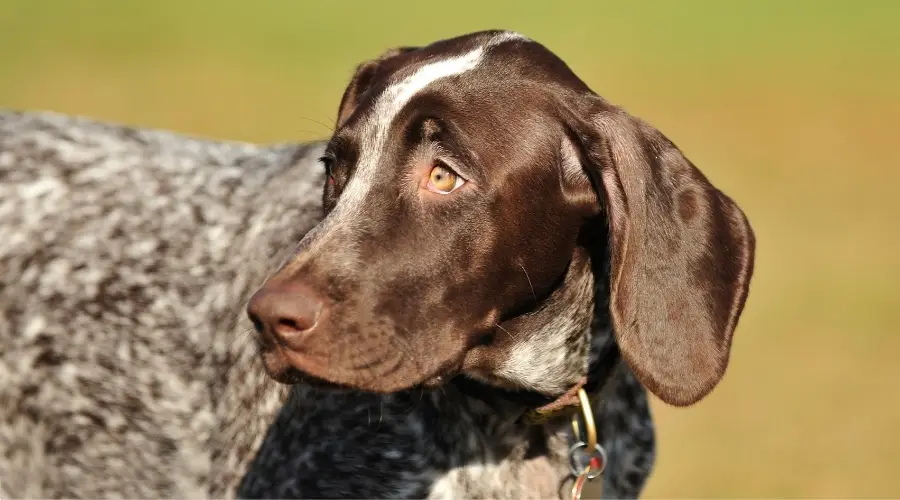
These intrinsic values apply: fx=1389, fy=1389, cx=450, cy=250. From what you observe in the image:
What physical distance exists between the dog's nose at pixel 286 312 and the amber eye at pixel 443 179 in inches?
17.9

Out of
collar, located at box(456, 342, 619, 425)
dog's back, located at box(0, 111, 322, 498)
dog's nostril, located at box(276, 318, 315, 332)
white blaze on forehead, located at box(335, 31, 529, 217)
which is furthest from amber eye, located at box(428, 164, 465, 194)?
dog's back, located at box(0, 111, 322, 498)

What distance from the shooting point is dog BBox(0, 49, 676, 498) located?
420cm

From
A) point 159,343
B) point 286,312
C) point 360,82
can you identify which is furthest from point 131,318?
point 286,312

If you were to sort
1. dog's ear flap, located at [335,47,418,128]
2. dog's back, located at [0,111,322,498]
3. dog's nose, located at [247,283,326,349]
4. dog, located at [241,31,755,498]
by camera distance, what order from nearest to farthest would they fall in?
dog's nose, located at [247,283,326,349] < dog, located at [241,31,755,498] < dog's ear flap, located at [335,47,418,128] < dog's back, located at [0,111,322,498]

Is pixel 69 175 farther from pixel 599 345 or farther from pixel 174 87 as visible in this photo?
pixel 174 87

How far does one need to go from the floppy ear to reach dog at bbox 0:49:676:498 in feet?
1.44

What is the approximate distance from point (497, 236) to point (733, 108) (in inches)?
556

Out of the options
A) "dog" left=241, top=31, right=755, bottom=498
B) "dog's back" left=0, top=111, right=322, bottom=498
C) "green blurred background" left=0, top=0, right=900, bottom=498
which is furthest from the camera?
"green blurred background" left=0, top=0, right=900, bottom=498

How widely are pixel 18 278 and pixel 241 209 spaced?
32.0 inches

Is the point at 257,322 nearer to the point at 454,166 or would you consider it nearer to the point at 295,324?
the point at 295,324

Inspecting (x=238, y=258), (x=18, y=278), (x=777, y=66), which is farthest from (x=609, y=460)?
(x=777, y=66)

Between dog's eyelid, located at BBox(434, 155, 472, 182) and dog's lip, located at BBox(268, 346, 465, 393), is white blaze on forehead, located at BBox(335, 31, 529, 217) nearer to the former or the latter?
dog's eyelid, located at BBox(434, 155, 472, 182)

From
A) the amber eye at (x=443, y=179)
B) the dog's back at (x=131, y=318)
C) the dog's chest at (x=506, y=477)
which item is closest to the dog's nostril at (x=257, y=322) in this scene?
the amber eye at (x=443, y=179)

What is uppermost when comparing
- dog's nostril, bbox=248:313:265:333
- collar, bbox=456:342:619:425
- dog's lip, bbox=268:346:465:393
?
dog's nostril, bbox=248:313:265:333
